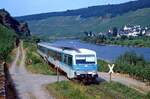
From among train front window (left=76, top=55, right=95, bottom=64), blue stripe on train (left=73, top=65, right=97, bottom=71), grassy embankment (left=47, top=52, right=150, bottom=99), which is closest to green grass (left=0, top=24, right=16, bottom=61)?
train front window (left=76, top=55, right=95, bottom=64)

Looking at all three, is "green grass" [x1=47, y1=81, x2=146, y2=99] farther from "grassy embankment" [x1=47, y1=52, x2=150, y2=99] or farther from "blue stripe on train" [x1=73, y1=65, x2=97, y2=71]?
"blue stripe on train" [x1=73, y1=65, x2=97, y2=71]

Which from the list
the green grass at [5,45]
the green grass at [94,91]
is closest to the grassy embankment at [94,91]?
the green grass at [94,91]

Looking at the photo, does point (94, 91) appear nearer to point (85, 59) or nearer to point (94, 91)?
point (94, 91)

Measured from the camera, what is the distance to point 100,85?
38.4 meters

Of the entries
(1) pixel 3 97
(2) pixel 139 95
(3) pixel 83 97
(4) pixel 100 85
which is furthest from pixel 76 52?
(1) pixel 3 97

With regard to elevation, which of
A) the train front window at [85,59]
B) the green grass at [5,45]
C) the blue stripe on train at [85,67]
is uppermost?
the train front window at [85,59]

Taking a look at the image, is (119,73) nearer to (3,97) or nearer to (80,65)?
(80,65)

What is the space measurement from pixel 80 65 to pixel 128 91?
250 inches

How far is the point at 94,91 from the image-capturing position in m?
33.7

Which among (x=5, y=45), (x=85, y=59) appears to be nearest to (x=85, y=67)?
(x=85, y=59)

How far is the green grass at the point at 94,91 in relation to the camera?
29.3m

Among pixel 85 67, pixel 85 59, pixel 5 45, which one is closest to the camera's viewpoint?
pixel 85 67

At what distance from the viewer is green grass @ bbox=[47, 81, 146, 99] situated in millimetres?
29266

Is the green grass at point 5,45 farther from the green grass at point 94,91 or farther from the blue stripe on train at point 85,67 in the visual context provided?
the green grass at point 94,91
